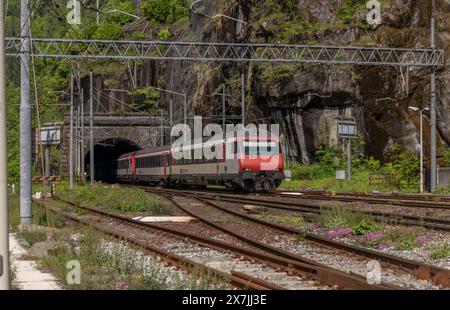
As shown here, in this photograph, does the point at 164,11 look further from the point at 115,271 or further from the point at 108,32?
the point at 115,271

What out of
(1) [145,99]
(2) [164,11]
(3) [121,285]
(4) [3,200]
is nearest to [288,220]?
(3) [121,285]

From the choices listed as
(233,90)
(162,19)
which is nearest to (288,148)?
(233,90)

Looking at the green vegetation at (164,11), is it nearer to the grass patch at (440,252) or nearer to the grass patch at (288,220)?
the grass patch at (288,220)

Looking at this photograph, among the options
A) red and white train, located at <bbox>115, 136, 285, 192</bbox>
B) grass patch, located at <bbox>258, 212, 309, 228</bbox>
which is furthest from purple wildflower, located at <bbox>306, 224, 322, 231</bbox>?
red and white train, located at <bbox>115, 136, 285, 192</bbox>

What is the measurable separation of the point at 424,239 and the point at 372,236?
4.18 ft

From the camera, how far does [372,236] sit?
15602 millimetres

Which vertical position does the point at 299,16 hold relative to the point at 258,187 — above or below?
above

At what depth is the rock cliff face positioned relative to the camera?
47.2m

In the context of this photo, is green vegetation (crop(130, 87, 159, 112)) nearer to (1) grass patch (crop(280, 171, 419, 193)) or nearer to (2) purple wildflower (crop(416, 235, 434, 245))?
(1) grass patch (crop(280, 171, 419, 193))

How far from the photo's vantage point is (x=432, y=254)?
1273cm

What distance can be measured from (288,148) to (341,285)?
44836 millimetres

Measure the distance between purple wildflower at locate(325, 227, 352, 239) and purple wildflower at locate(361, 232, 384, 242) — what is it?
68 centimetres
